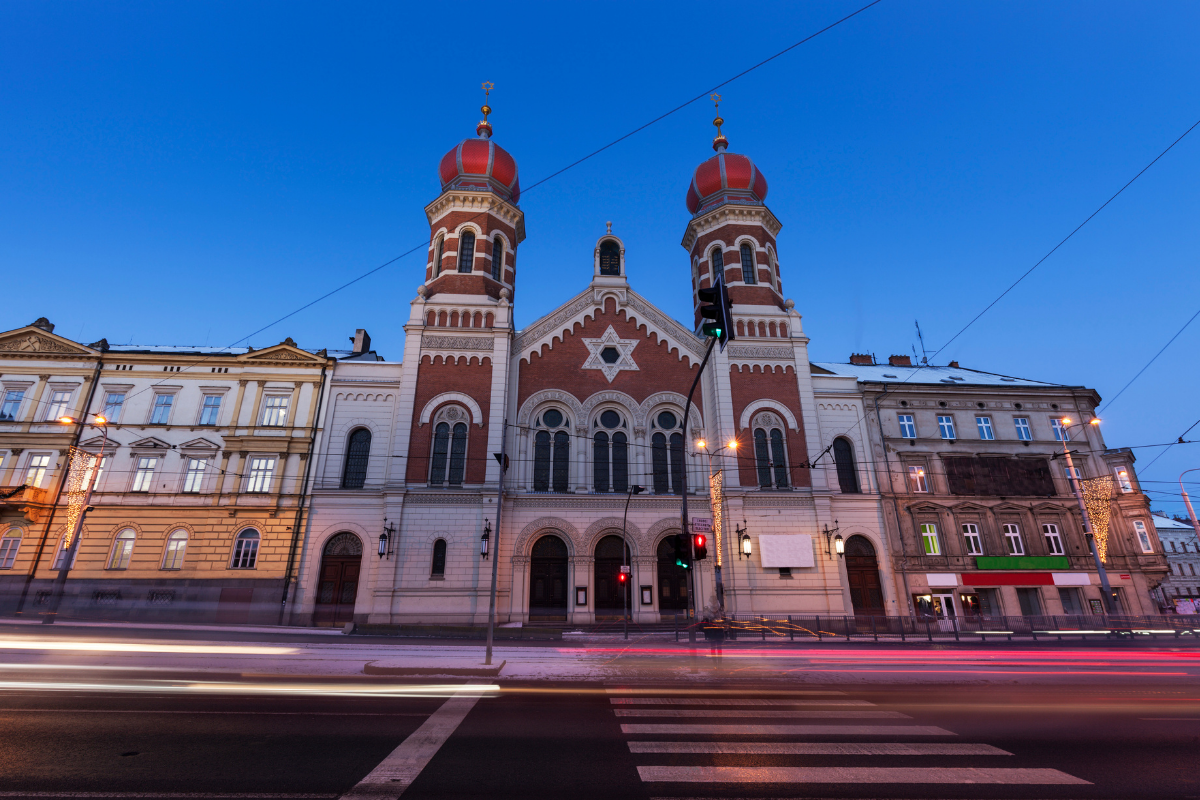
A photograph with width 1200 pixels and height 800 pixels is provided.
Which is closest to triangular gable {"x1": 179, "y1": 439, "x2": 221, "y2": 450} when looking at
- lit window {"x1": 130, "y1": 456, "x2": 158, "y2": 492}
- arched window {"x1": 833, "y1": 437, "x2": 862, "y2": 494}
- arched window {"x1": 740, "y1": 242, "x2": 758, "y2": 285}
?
lit window {"x1": 130, "y1": 456, "x2": 158, "y2": 492}

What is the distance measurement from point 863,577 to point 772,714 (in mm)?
24029

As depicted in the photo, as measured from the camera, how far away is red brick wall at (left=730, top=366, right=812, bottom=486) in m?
29.8

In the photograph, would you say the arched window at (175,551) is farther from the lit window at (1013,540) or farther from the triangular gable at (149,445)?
the lit window at (1013,540)

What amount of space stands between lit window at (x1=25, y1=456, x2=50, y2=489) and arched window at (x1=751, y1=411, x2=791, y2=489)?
121 ft

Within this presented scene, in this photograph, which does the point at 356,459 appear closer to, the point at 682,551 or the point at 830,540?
the point at 682,551

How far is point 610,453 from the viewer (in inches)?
1202

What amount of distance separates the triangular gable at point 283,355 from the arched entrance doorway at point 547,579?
52.8 feet

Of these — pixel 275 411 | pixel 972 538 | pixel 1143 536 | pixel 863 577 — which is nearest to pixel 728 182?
pixel 863 577

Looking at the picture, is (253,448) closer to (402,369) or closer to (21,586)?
(402,369)

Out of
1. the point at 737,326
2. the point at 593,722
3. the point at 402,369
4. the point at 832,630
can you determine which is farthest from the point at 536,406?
the point at 593,722

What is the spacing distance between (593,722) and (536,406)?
2366cm

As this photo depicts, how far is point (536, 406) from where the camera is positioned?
30.9 m

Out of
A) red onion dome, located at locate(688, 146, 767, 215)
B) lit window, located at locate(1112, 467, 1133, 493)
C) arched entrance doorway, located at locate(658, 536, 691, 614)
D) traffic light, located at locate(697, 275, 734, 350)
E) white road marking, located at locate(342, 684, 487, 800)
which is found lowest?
white road marking, located at locate(342, 684, 487, 800)

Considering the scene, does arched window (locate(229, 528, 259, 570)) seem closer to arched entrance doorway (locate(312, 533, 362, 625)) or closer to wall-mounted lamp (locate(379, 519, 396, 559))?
arched entrance doorway (locate(312, 533, 362, 625))
